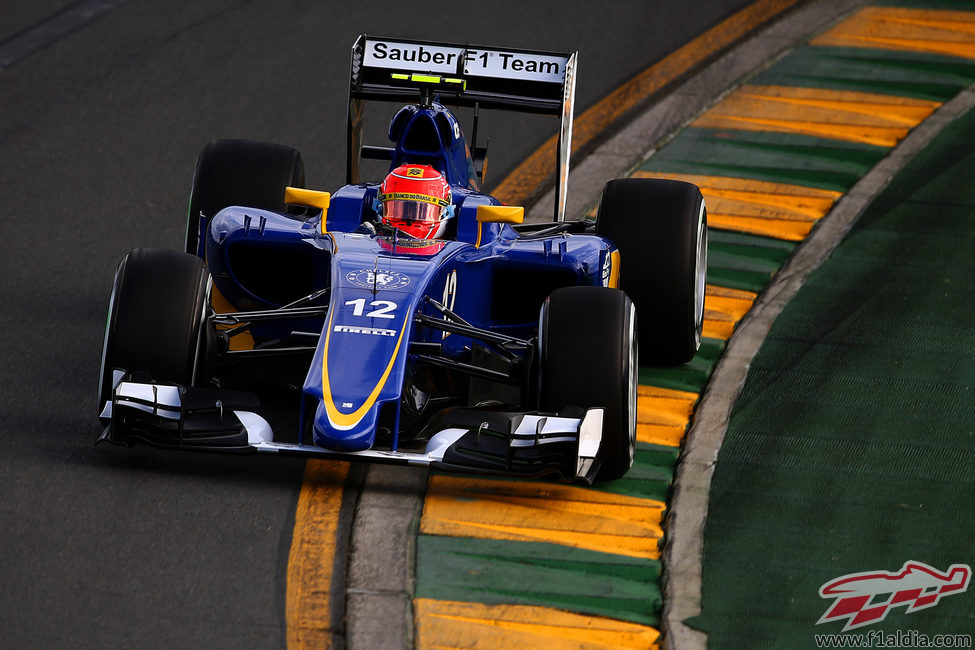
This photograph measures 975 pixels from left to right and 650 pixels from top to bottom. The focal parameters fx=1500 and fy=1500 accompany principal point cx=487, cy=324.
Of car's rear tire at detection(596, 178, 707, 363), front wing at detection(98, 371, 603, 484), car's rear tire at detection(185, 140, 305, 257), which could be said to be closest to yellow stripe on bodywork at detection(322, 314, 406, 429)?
front wing at detection(98, 371, 603, 484)

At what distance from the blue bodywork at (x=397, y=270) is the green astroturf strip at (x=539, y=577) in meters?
0.70

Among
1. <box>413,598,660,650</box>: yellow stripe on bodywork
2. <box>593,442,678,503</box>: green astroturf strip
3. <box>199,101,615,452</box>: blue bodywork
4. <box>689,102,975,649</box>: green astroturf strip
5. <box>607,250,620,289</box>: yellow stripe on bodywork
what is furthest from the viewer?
<box>607,250,620,289</box>: yellow stripe on bodywork

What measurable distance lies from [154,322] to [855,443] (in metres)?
3.43

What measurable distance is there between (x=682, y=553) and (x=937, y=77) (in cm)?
736

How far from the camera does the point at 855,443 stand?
7398mm

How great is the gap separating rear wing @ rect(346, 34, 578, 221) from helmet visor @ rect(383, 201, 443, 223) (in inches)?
42.8

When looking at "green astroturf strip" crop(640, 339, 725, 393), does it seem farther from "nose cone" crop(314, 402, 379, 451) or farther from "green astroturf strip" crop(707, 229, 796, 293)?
"nose cone" crop(314, 402, 379, 451)

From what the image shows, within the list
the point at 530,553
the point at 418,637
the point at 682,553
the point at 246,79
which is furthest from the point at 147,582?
the point at 246,79

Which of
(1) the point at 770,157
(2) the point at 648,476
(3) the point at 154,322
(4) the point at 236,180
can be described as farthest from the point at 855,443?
(1) the point at 770,157

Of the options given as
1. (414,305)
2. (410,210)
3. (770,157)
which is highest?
(770,157)

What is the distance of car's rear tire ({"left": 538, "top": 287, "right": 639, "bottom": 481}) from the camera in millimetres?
6672

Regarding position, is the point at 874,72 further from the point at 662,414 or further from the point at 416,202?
the point at 416,202

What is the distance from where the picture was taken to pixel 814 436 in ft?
24.5

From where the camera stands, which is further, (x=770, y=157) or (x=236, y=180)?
(x=770, y=157)
